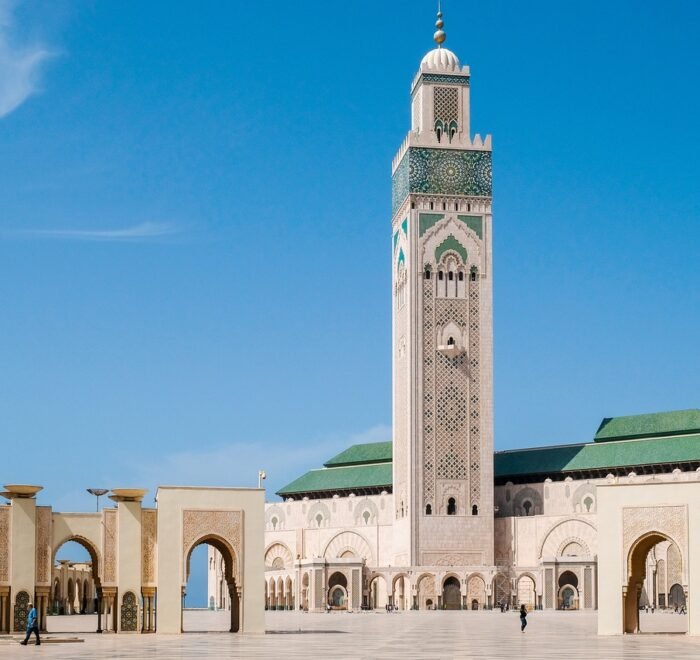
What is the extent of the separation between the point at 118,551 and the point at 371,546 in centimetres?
3217

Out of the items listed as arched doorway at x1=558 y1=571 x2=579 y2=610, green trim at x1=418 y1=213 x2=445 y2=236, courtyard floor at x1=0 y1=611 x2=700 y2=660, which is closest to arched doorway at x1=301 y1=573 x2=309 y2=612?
arched doorway at x1=558 y1=571 x2=579 y2=610

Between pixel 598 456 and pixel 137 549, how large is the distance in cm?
3193

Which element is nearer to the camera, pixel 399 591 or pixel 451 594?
pixel 451 594

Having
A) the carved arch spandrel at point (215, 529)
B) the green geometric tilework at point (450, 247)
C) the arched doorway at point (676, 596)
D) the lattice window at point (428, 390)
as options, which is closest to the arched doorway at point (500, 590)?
the lattice window at point (428, 390)

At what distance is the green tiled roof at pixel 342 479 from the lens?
58.8 metres

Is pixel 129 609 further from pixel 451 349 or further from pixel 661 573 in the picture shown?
pixel 451 349

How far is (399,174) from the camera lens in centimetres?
5562

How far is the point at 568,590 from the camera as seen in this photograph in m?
49.6

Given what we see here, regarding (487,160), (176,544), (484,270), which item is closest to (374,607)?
(484,270)

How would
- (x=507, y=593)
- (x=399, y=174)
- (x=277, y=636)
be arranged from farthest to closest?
(x=399, y=174) < (x=507, y=593) < (x=277, y=636)

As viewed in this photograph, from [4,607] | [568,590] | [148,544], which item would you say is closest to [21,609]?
[4,607]

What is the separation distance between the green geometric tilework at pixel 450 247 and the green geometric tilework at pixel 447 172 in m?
1.81

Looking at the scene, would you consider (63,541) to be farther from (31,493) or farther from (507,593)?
(507,593)

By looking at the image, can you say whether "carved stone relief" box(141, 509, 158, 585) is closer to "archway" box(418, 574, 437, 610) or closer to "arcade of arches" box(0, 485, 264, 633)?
"arcade of arches" box(0, 485, 264, 633)
